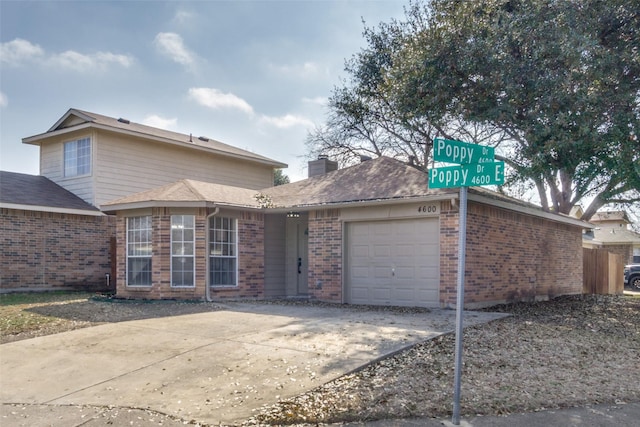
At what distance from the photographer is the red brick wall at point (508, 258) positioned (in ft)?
36.8

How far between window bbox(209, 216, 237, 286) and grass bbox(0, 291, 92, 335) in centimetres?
389

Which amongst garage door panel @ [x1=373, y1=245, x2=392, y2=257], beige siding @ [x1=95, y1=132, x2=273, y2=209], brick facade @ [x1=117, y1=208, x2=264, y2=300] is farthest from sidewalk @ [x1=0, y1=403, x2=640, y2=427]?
beige siding @ [x1=95, y1=132, x2=273, y2=209]

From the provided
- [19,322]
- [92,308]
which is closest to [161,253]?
[92,308]

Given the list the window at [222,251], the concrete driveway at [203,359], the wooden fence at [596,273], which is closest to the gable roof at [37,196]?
the window at [222,251]

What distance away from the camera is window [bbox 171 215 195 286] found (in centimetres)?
1295

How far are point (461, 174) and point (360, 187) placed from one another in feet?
28.7

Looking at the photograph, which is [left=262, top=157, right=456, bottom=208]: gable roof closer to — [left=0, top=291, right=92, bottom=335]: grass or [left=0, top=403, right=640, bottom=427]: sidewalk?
[left=0, top=403, right=640, bottom=427]: sidewalk

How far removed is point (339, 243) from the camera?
1279cm

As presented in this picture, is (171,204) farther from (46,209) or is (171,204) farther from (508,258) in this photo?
(508,258)

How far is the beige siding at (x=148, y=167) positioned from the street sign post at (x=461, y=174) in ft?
52.2

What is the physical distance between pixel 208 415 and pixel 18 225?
45.0 ft

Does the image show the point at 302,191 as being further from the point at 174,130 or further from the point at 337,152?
the point at 174,130

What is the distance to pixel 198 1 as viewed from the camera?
11266mm

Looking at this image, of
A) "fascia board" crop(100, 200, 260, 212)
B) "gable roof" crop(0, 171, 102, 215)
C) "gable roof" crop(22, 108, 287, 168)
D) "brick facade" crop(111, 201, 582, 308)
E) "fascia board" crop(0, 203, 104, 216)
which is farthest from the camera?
"gable roof" crop(22, 108, 287, 168)
